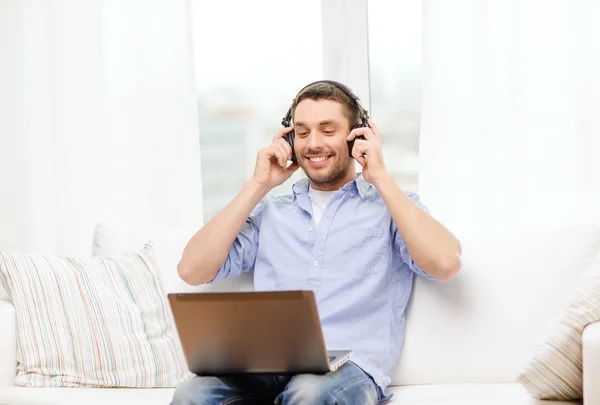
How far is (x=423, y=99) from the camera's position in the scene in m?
3.08

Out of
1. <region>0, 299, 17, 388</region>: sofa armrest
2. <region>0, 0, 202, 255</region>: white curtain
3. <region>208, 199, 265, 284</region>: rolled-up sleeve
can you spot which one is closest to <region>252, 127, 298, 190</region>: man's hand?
<region>208, 199, 265, 284</region>: rolled-up sleeve

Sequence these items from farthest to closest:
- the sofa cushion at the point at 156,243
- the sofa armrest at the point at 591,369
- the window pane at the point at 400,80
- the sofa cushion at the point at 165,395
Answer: the window pane at the point at 400,80, the sofa cushion at the point at 156,243, the sofa cushion at the point at 165,395, the sofa armrest at the point at 591,369

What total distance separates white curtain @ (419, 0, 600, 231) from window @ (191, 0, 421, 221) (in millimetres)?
305

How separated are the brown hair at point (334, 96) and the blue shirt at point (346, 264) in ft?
0.55

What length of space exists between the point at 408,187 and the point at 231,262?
1199 mm

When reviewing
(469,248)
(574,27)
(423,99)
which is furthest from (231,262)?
(574,27)

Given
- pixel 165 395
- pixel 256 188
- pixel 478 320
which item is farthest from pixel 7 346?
pixel 478 320

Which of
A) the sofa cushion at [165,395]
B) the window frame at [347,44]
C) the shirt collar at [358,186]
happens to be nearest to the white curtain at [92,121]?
the window frame at [347,44]

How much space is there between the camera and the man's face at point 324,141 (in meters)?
2.35

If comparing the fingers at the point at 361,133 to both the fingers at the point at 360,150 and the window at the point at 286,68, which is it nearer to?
the fingers at the point at 360,150

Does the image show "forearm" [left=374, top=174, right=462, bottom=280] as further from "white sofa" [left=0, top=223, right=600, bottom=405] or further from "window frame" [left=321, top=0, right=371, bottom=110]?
"window frame" [left=321, top=0, right=371, bottom=110]

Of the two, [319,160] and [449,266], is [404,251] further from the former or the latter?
[319,160]

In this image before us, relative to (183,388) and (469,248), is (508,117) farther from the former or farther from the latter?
(183,388)

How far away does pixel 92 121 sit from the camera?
3713 millimetres
